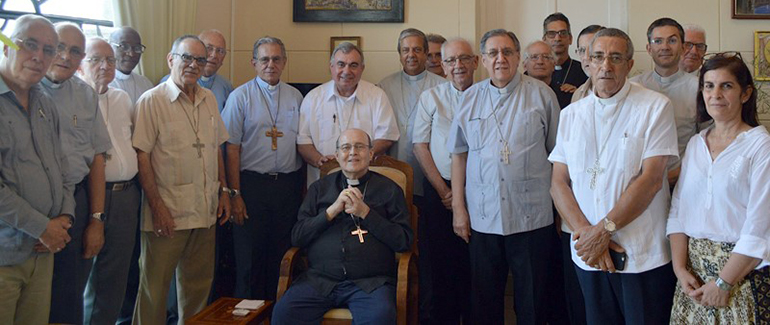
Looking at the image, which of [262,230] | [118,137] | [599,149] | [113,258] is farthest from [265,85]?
[599,149]

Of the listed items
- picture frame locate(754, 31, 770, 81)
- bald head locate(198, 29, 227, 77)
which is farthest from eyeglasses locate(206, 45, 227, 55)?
picture frame locate(754, 31, 770, 81)

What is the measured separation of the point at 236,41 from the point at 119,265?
2764 mm

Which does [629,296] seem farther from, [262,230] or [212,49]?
[212,49]

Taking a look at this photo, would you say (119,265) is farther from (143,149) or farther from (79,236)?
(143,149)

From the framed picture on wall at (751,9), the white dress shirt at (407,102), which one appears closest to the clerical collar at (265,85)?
the white dress shirt at (407,102)

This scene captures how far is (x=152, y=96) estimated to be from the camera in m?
3.14

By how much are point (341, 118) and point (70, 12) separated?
187cm

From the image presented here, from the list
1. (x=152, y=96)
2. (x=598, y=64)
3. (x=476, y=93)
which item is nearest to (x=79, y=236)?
(x=152, y=96)

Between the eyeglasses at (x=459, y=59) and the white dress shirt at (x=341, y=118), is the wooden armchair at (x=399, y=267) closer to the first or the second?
the white dress shirt at (x=341, y=118)

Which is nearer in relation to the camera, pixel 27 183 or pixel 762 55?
pixel 27 183

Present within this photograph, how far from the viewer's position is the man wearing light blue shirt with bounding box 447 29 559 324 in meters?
2.96

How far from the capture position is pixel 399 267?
2.94m

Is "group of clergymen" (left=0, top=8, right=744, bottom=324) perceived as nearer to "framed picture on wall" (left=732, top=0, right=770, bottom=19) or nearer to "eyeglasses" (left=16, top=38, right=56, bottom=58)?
"eyeglasses" (left=16, top=38, right=56, bottom=58)

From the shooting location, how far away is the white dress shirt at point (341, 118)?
382cm
